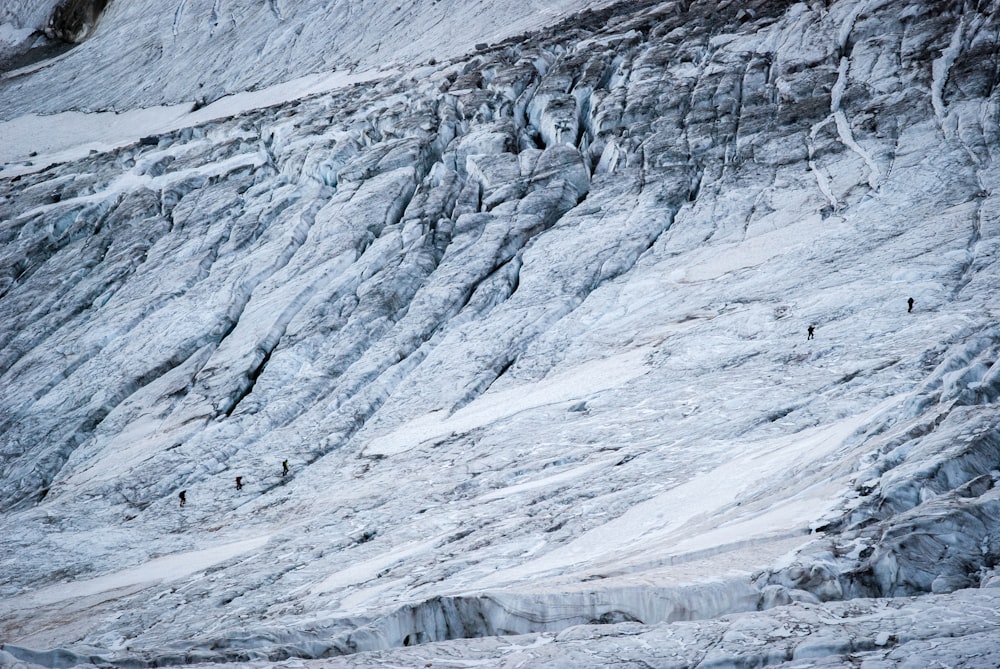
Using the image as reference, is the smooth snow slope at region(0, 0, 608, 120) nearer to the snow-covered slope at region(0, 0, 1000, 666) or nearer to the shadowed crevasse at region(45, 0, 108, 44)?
the shadowed crevasse at region(45, 0, 108, 44)

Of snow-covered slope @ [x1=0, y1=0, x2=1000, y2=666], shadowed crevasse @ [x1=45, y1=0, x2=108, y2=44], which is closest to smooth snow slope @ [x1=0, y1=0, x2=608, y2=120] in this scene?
shadowed crevasse @ [x1=45, y1=0, x2=108, y2=44]

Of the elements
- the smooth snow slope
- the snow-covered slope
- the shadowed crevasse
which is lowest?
the snow-covered slope

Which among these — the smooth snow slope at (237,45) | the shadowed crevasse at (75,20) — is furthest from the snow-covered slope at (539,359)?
the shadowed crevasse at (75,20)

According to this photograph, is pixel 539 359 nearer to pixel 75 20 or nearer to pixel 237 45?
pixel 237 45

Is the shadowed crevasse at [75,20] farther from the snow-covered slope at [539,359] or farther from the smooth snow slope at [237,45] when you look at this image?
the snow-covered slope at [539,359]

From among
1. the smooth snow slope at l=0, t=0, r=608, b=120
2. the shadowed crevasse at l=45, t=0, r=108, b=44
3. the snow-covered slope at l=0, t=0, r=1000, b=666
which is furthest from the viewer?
the shadowed crevasse at l=45, t=0, r=108, b=44

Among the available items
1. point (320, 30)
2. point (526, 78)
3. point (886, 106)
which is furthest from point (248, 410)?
A: point (320, 30)

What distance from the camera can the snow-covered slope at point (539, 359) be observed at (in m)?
14.3

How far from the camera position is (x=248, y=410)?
37.5m

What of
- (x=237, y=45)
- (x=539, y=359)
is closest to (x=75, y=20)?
(x=237, y=45)

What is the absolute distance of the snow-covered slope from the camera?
46.9 feet

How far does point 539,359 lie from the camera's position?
35.3m

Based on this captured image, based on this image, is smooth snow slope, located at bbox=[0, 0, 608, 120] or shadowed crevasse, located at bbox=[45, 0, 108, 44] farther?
shadowed crevasse, located at bbox=[45, 0, 108, 44]

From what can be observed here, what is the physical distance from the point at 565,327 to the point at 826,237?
1130 cm
